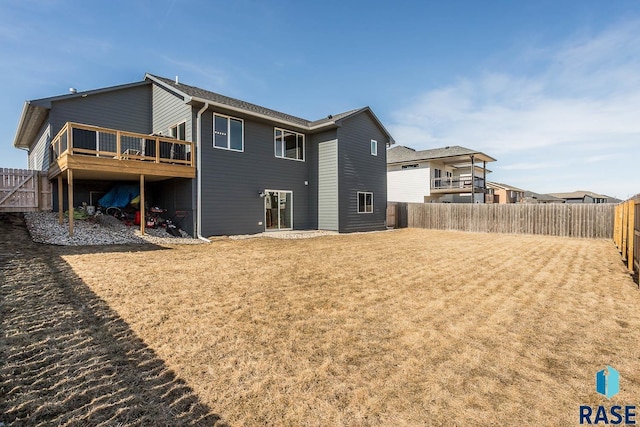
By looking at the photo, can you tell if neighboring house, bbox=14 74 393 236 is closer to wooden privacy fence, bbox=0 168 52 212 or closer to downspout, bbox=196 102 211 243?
downspout, bbox=196 102 211 243

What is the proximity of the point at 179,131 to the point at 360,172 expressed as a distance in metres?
8.99

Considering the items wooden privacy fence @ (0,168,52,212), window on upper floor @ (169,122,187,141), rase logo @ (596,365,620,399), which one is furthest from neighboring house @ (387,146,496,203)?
wooden privacy fence @ (0,168,52,212)

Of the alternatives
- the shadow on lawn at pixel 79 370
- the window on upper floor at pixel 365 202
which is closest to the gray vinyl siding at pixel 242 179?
the window on upper floor at pixel 365 202

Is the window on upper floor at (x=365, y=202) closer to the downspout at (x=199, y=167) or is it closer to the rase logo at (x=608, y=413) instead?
the downspout at (x=199, y=167)

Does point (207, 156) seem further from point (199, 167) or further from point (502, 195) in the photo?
point (502, 195)

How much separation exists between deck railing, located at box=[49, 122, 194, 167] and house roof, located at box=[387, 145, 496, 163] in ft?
66.7

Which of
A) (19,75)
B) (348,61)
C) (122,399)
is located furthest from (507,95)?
(19,75)

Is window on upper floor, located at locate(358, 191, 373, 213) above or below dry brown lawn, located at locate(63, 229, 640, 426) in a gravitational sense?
above

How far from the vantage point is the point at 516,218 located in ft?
50.5

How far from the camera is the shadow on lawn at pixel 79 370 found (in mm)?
2010

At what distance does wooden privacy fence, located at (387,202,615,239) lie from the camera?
13367 mm

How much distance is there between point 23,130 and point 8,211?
513 cm

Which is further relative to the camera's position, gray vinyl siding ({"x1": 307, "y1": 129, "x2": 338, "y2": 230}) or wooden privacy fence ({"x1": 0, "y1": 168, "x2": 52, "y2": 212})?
gray vinyl siding ({"x1": 307, "y1": 129, "x2": 338, "y2": 230})

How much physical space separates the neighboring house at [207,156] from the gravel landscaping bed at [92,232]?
1053 millimetres
